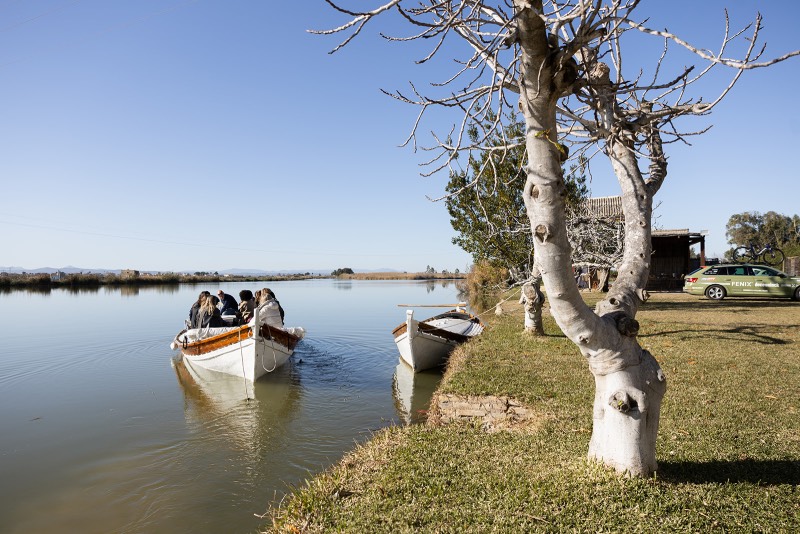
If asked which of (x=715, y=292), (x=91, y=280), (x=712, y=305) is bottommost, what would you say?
(x=712, y=305)

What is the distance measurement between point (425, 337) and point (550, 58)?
32.6 feet

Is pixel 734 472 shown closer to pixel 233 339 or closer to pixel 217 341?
pixel 233 339

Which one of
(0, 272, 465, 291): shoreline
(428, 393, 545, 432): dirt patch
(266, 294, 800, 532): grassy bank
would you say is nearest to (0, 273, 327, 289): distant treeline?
(0, 272, 465, 291): shoreline

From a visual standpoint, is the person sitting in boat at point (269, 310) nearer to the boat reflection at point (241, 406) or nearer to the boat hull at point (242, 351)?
the boat hull at point (242, 351)

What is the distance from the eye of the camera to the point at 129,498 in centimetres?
605

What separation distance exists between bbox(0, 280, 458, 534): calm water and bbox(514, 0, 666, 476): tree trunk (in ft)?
13.2

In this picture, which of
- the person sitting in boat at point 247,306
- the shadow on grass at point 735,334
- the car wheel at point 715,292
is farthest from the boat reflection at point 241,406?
the car wheel at point 715,292

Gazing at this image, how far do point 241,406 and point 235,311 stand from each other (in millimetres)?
5469

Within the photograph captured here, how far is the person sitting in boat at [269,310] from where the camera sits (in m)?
13.4

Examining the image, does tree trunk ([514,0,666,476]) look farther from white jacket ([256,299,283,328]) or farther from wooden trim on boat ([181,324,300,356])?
white jacket ([256,299,283,328])

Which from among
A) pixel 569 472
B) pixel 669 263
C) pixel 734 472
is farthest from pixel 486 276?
pixel 569 472

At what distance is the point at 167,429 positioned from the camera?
8758mm

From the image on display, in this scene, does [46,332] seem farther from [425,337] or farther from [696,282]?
[696,282]

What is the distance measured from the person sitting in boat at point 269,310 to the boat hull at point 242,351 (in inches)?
22.7
